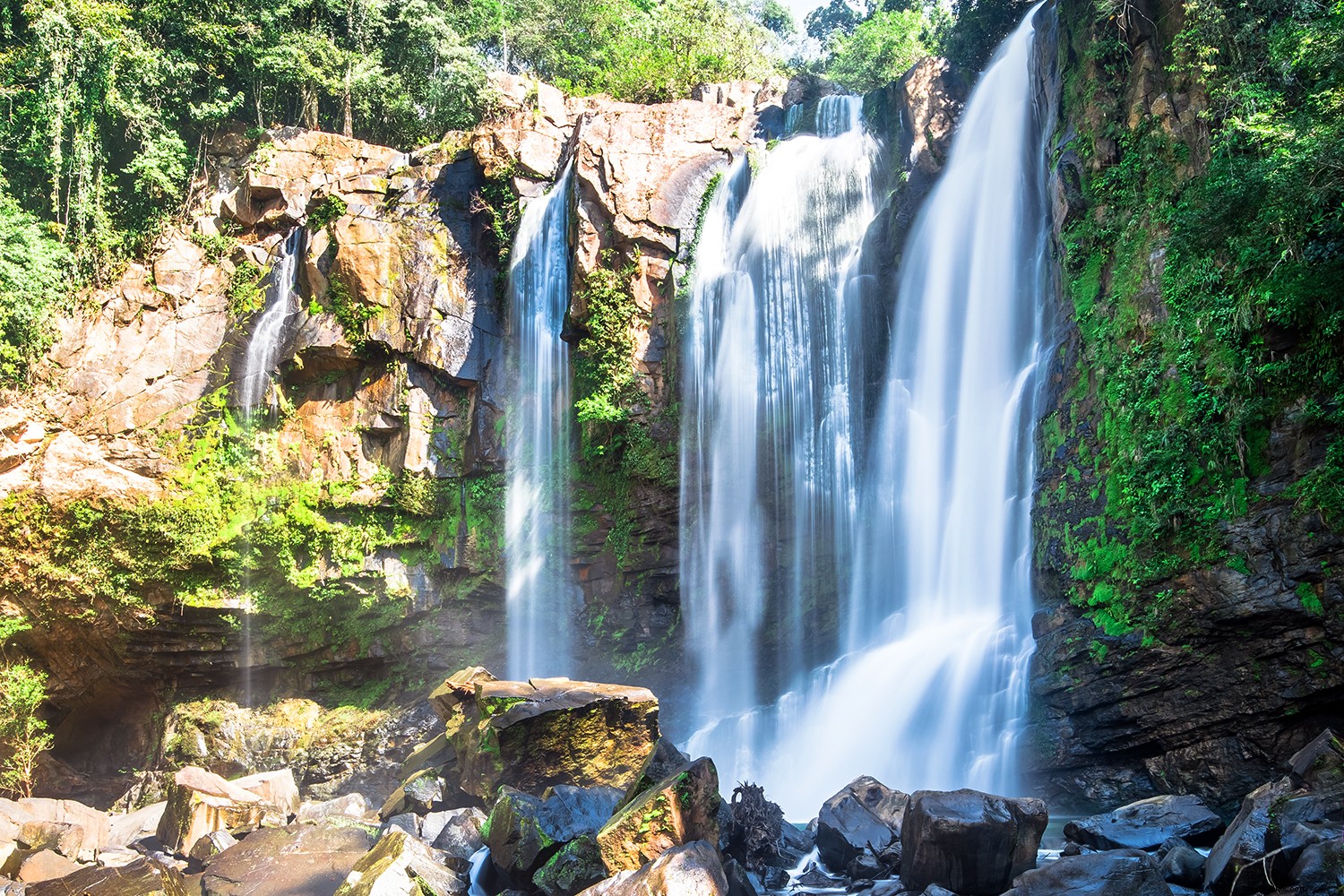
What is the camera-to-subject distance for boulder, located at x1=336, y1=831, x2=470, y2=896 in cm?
724

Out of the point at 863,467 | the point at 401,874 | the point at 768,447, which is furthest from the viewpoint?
the point at 768,447

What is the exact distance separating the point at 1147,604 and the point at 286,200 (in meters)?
19.2

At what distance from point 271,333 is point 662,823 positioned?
48.6 feet

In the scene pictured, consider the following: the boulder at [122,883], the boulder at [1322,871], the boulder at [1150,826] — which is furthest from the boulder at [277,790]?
the boulder at [1322,871]

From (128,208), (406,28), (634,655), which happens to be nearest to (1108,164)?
(634,655)

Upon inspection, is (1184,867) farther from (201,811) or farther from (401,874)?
(201,811)

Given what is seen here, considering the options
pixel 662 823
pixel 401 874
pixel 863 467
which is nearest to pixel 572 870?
pixel 662 823

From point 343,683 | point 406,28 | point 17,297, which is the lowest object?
point 343,683

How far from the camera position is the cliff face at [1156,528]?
27.1ft

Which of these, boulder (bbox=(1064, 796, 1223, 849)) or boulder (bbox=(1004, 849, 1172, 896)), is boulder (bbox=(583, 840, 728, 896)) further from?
boulder (bbox=(1064, 796, 1223, 849))

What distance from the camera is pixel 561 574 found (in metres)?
17.4

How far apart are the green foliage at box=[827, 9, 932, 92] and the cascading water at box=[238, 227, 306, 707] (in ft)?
56.4

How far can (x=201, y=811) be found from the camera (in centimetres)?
1078

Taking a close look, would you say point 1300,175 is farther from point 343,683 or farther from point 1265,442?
point 343,683
